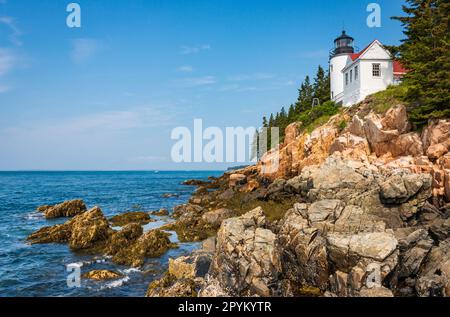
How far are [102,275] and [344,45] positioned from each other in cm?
4523

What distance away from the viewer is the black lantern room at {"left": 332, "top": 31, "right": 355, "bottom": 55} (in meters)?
45.8

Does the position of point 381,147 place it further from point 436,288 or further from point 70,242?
point 70,242

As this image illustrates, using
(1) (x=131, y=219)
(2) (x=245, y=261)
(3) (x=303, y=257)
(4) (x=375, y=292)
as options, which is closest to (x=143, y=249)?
(2) (x=245, y=261)

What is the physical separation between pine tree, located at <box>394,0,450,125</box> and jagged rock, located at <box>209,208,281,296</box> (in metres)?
19.4

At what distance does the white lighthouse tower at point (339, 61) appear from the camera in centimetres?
4559

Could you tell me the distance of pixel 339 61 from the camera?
4597 centimetres

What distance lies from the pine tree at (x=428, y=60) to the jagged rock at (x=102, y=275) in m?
25.3

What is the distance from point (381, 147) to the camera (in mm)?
28109

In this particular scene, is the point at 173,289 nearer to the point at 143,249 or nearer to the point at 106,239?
the point at 143,249

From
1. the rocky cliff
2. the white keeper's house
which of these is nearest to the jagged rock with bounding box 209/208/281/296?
the rocky cliff

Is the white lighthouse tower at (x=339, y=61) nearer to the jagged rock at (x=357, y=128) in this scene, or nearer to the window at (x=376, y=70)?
the window at (x=376, y=70)

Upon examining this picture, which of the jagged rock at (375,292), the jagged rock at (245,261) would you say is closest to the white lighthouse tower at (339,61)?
the jagged rock at (245,261)

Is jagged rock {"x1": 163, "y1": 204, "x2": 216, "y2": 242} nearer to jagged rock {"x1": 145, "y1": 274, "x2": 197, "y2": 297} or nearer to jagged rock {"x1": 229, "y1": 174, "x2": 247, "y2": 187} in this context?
jagged rock {"x1": 145, "y1": 274, "x2": 197, "y2": 297}
